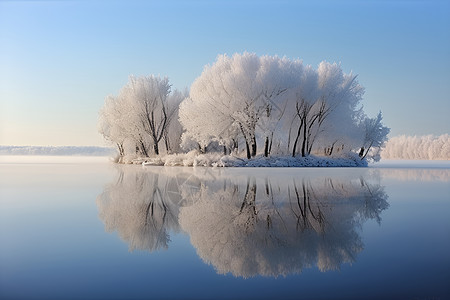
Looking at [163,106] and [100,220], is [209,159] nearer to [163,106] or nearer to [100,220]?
[163,106]

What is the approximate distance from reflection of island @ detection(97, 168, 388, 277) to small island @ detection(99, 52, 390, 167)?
74.1ft

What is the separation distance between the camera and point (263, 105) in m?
34.0

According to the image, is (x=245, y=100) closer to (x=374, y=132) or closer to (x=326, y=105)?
(x=326, y=105)

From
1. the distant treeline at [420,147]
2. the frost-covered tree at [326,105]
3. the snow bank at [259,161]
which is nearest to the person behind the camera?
the snow bank at [259,161]

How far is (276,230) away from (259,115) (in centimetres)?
2824

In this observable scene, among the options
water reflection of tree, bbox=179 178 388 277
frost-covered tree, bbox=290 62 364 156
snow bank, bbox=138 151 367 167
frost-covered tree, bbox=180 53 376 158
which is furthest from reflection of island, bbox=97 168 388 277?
frost-covered tree, bbox=290 62 364 156

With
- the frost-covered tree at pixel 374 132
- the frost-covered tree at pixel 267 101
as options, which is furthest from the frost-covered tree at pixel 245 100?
the frost-covered tree at pixel 374 132

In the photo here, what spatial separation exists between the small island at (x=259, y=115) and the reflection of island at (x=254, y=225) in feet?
74.1

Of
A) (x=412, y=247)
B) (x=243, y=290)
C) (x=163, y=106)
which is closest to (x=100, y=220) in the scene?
(x=243, y=290)

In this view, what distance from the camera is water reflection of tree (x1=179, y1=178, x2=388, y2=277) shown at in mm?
4410

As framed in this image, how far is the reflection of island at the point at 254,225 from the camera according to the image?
450cm

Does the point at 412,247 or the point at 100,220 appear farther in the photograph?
the point at 100,220

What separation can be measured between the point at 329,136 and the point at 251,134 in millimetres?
9271

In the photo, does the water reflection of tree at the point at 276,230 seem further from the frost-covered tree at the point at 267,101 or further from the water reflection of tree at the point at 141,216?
the frost-covered tree at the point at 267,101
